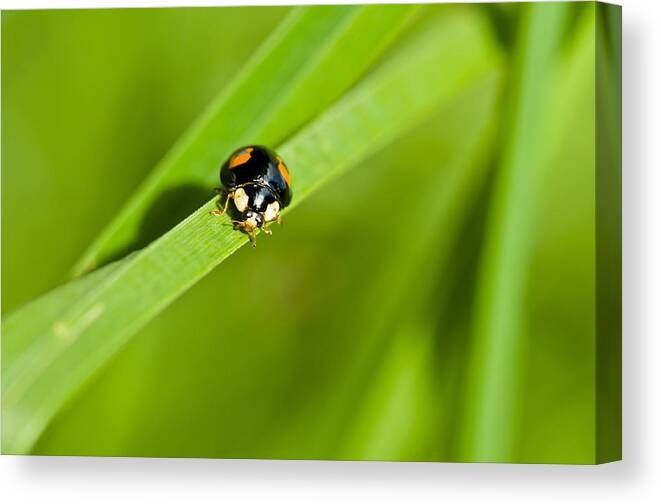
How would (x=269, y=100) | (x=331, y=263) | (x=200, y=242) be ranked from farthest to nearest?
(x=331, y=263), (x=269, y=100), (x=200, y=242)

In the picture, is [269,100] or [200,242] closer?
[200,242]

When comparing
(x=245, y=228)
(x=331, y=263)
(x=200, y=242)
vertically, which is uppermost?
(x=331, y=263)

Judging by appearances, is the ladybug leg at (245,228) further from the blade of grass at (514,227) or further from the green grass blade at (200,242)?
the blade of grass at (514,227)

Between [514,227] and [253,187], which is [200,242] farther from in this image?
[514,227]

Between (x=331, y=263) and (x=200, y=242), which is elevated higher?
(x=331, y=263)

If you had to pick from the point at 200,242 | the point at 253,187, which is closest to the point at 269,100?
the point at 253,187

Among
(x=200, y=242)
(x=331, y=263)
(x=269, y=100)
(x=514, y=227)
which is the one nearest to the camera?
(x=200, y=242)
